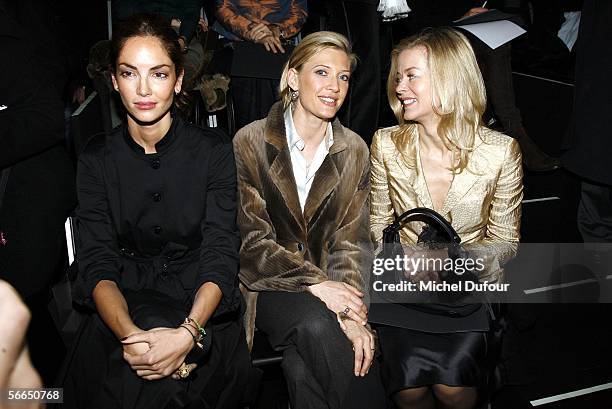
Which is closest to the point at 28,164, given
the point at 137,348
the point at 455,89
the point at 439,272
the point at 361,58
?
the point at 137,348

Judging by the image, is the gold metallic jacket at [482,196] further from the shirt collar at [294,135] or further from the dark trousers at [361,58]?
the dark trousers at [361,58]

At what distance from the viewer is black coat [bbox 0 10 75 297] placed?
7.63 ft

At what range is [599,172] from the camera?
10.0 ft

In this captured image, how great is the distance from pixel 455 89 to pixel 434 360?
1.10 metres

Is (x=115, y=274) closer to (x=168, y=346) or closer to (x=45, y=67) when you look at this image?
(x=168, y=346)

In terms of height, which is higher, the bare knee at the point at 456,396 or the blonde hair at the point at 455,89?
the blonde hair at the point at 455,89

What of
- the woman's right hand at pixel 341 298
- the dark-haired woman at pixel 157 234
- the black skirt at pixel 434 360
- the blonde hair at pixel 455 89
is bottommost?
the black skirt at pixel 434 360

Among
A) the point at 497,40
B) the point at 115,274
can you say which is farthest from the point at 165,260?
the point at 497,40

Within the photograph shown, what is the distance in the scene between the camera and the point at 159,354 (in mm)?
2062

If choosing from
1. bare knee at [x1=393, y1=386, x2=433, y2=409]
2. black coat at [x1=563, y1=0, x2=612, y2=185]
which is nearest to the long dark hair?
bare knee at [x1=393, y1=386, x2=433, y2=409]

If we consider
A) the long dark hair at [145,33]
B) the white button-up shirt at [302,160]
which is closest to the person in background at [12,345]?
the long dark hair at [145,33]

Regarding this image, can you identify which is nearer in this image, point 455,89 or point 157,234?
point 157,234

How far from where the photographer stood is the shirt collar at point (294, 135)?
2.80m

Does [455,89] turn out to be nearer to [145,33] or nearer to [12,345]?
[145,33]
